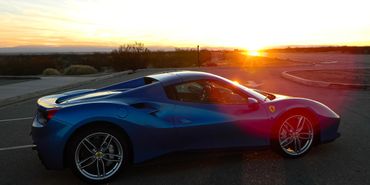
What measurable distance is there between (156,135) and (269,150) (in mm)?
1968

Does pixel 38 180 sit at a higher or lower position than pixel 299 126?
lower

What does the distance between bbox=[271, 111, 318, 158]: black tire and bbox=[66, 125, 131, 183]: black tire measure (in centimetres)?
210

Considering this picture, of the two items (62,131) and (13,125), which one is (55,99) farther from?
(13,125)

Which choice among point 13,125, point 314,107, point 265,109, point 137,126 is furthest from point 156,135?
point 13,125

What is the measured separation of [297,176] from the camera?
4770mm

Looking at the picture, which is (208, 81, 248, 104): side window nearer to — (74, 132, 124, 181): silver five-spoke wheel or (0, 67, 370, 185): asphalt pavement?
(0, 67, 370, 185): asphalt pavement

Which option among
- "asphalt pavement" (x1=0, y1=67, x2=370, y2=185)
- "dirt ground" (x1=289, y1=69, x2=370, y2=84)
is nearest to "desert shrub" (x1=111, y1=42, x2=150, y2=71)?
"dirt ground" (x1=289, y1=69, x2=370, y2=84)

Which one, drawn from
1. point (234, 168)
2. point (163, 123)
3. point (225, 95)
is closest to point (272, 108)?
point (225, 95)

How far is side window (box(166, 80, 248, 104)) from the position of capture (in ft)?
17.0

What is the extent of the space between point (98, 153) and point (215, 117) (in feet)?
5.07

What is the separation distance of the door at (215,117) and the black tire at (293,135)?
21 cm

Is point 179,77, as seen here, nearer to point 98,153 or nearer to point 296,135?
point 98,153

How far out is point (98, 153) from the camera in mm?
4664

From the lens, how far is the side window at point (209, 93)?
5180mm
